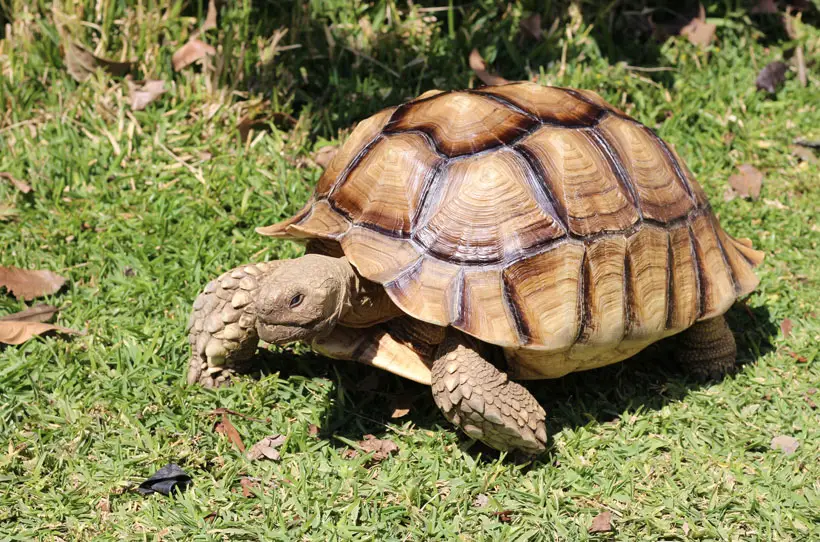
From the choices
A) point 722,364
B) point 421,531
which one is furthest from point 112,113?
point 722,364

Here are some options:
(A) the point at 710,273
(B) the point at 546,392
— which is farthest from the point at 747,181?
(B) the point at 546,392

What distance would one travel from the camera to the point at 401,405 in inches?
136

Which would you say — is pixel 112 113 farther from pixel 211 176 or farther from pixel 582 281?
pixel 582 281

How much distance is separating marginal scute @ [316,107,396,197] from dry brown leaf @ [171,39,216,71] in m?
1.69

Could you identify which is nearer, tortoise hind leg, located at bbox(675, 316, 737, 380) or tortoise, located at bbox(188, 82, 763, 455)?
tortoise, located at bbox(188, 82, 763, 455)

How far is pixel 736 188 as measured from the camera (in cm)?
479

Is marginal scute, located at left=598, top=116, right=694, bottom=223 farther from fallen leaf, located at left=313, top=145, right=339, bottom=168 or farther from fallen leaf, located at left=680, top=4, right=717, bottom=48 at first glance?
fallen leaf, located at left=680, top=4, right=717, bottom=48

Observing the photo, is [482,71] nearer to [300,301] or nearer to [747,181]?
[747,181]

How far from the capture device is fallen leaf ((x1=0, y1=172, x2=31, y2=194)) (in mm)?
4223

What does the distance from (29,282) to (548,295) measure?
2.22m

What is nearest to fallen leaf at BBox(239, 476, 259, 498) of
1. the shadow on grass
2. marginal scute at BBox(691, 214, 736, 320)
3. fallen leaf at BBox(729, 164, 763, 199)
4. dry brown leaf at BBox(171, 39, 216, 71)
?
the shadow on grass

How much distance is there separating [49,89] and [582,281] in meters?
3.21

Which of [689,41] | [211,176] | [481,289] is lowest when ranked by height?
[211,176]

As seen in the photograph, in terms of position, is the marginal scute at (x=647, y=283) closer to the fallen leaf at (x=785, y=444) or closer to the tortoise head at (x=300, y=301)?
the fallen leaf at (x=785, y=444)
